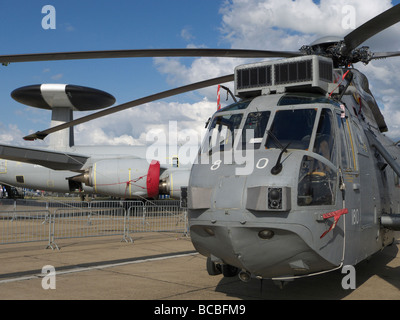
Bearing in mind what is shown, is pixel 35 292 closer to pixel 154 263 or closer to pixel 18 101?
pixel 154 263

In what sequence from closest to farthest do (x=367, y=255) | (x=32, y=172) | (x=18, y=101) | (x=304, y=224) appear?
(x=304, y=224), (x=367, y=255), (x=32, y=172), (x=18, y=101)

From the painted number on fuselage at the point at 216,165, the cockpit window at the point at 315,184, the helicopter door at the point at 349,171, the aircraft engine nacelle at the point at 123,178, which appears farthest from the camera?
the aircraft engine nacelle at the point at 123,178

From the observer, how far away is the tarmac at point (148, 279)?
21.0 ft

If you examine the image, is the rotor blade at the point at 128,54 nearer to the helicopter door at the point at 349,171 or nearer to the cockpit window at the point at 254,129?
the cockpit window at the point at 254,129

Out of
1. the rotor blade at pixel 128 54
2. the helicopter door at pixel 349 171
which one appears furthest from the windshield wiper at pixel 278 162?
the rotor blade at pixel 128 54

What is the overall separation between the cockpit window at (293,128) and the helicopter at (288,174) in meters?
0.01

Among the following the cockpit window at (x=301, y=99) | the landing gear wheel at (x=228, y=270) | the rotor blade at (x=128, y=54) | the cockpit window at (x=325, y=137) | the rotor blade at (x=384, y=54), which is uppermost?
the rotor blade at (x=384, y=54)

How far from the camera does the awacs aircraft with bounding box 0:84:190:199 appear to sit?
19594 mm

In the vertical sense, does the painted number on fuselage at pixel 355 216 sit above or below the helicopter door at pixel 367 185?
below

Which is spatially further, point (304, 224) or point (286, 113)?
point (286, 113)

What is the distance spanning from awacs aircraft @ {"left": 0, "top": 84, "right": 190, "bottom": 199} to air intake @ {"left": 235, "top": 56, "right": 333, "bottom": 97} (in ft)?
43.2

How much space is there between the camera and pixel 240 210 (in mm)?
4895

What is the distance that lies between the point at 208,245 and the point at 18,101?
2879 centimetres
